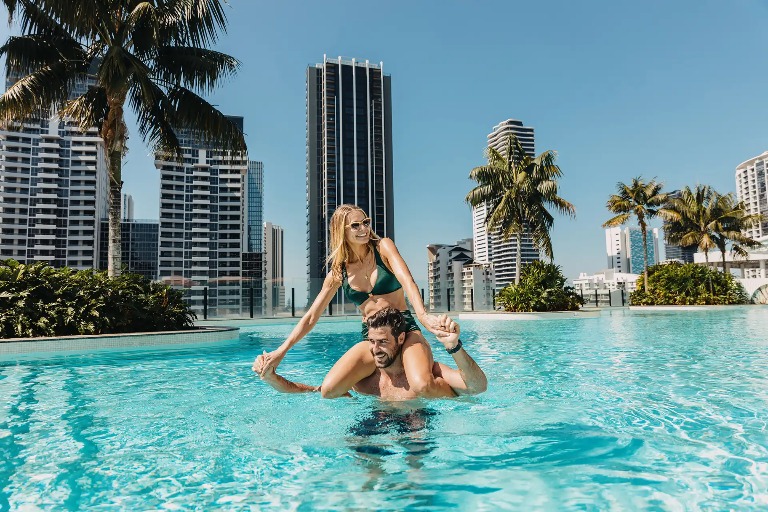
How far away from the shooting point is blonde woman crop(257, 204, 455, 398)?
11.3 feet

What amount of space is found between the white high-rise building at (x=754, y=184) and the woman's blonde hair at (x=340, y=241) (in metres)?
98.1

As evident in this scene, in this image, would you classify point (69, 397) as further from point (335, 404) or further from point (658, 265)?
point (658, 265)

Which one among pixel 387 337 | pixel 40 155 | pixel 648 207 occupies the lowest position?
pixel 387 337

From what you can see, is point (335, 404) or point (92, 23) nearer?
point (335, 404)

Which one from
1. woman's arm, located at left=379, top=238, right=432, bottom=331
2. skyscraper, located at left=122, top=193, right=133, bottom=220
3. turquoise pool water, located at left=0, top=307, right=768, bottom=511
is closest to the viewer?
turquoise pool water, located at left=0, top=307, right=768, bottom=511

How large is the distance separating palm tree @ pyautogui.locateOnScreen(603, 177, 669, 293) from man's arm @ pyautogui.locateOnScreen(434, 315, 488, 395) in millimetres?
28871

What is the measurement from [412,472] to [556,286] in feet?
64.1

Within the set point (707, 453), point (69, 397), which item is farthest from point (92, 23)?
point (707, 453)

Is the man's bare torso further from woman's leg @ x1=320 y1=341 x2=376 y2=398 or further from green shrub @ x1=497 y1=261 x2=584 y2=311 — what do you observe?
green shrub @ x1=497 y1=261 x2=584 y2=311

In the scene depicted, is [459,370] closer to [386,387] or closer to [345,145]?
[386,387]

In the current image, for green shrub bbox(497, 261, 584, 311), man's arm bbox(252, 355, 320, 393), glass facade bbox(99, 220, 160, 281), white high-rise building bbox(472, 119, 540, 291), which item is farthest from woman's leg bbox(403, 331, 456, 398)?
glass facade bbox(99, 220, 160, 281)

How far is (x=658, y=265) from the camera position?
30.6m

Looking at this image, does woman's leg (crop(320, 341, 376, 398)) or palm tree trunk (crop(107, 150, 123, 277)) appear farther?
palm tree trunk (crop(107, 150, 123, 277))

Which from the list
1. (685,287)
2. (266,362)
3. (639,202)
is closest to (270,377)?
(266,362)
